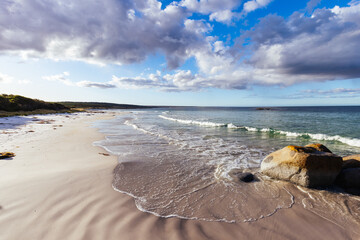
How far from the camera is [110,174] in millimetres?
6059

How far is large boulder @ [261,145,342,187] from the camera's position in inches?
212

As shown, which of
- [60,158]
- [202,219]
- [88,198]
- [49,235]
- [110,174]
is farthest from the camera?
[60,158]

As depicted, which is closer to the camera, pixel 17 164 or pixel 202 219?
pixel 202 219

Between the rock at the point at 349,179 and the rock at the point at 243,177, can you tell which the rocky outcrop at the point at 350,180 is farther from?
the rock at the point at 243,177

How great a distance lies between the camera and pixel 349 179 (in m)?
5.42

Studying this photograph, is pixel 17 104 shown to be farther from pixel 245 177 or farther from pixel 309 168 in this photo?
pixel 309 168

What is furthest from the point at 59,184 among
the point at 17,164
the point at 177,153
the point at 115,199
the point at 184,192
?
the point at 177,153

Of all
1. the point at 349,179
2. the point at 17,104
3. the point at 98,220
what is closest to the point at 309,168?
the point at 349,179

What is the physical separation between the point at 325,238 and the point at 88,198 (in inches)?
209

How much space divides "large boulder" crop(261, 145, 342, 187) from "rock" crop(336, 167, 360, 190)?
245mm

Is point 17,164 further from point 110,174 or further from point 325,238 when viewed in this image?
point 325,238

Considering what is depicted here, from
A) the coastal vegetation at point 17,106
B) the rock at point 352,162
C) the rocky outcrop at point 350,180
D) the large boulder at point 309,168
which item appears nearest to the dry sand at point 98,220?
the large boulder at point 309,168

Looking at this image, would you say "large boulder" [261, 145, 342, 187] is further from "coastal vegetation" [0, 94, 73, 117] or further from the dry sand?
"coastal vegetation" [0, 94, 73, 117]

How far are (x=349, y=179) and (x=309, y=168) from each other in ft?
4.55
